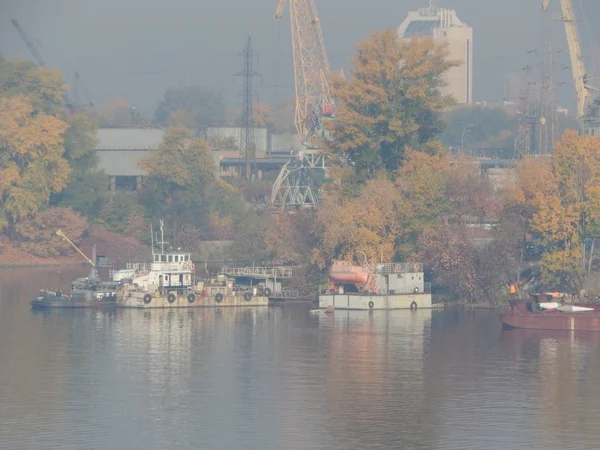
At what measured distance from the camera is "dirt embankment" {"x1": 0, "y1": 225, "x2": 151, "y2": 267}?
116m

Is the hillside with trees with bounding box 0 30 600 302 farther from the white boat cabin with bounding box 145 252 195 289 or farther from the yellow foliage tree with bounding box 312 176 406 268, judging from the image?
the white boat cabin with bounding box 145 252 195 289

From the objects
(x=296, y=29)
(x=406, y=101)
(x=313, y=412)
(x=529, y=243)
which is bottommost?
(x=313, y=412)

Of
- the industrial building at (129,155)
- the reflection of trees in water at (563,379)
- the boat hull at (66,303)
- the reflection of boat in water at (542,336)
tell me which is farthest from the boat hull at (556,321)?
the industrial building at (129,155)

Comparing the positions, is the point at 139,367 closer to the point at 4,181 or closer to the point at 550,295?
the point at 550,295

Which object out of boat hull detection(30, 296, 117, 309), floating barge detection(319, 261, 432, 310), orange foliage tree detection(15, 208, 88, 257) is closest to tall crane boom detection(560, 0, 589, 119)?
orange foliage tree detection(15, 208, 88, 257)

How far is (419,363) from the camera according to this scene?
6325 centimetres

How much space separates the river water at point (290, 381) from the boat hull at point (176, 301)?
1288 millimetres

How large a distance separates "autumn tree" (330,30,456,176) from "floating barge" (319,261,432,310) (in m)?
11.8

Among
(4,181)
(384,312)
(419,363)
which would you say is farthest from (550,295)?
(4,181)

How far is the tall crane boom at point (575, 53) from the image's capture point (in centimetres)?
13838

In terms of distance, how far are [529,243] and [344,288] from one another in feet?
39.1

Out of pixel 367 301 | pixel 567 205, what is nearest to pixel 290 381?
pixel 367 301

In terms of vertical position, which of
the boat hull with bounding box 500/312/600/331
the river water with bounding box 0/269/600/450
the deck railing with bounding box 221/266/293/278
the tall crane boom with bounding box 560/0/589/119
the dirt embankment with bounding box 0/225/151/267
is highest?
the tall crane boom with bounding box 560/0/589/119

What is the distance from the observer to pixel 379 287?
8281 cm
